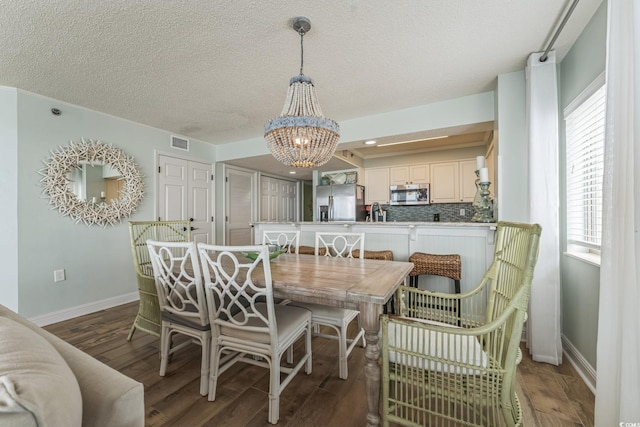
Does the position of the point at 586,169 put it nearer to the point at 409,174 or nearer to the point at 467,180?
the point at 467,180

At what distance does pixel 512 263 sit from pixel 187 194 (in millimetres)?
4169

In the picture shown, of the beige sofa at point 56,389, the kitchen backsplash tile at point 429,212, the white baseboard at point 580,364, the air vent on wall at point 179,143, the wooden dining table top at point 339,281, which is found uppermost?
the air vent on wall at point 179,143

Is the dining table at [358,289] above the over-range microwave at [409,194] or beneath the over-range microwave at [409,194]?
Answer: beneath

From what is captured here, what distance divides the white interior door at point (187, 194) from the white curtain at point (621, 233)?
169 inches

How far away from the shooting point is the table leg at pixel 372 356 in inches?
48.9

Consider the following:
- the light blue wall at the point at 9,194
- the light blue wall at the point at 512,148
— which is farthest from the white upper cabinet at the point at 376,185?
the light blue wall at the point at 9,194

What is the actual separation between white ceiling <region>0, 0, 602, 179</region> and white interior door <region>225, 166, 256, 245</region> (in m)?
2.15

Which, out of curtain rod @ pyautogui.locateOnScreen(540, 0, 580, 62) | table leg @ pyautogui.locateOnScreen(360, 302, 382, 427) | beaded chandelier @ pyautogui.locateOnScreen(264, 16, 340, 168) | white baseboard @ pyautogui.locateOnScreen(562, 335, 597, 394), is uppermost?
curtain rod @ pyautogui.locateOnScreen(540, 0, 580, 62)

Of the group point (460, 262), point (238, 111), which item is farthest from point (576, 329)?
point (238, 111)

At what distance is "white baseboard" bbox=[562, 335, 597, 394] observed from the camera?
1.65 meters

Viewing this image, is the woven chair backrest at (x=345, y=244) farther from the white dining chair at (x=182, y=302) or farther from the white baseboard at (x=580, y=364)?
the white baseboard at (x=580, y=364)

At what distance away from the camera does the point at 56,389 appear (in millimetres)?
451

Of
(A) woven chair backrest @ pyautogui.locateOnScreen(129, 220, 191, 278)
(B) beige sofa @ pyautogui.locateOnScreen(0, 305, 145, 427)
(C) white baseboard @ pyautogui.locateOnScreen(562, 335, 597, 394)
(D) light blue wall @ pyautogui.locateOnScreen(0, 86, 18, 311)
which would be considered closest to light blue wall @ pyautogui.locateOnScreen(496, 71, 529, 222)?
(C) white baseboard @ pyautogui.locateOnScreen(562, 335, 597, 394)

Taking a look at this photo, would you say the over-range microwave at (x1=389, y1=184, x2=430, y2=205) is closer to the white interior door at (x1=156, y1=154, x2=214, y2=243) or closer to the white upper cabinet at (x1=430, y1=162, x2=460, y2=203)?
the white upper cabinet at (x1=430, y1=162, x2=460, y2=203)
